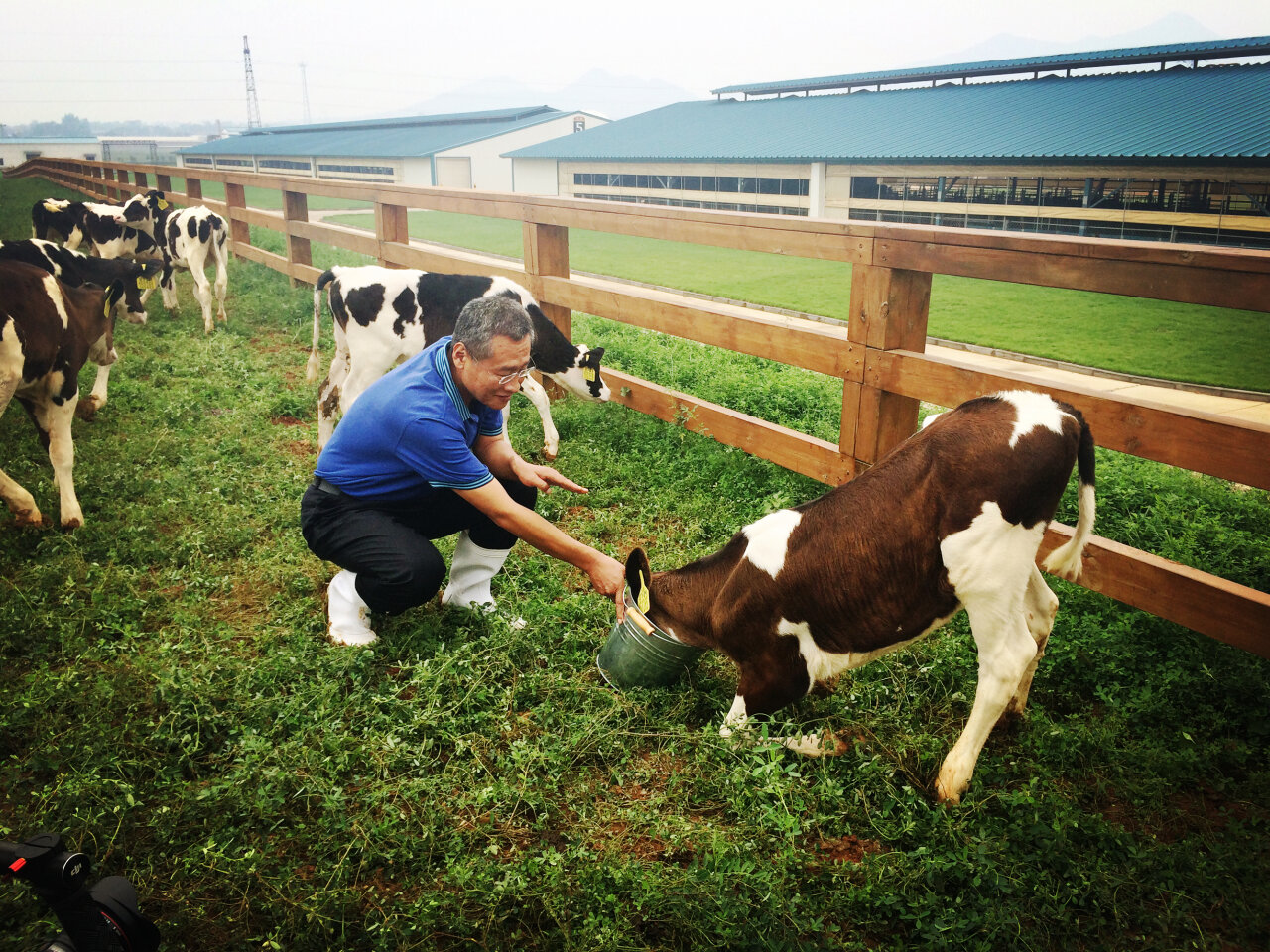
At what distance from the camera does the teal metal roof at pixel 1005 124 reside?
1420 centimetres

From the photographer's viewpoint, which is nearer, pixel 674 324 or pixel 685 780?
pixel 685 780

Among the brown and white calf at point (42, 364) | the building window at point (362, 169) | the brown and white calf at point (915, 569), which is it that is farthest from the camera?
the building window at point (362, 169)

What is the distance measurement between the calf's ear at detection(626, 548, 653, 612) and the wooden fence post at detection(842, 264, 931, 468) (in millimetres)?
1581

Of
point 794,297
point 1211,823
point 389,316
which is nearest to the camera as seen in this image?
point 1211,823

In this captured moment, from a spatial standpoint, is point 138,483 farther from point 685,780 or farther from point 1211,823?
point 1211,823

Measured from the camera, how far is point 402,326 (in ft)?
21.5

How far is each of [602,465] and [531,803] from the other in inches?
126

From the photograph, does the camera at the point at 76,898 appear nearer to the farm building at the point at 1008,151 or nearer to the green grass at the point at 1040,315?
the green grass at the point at 1040,315

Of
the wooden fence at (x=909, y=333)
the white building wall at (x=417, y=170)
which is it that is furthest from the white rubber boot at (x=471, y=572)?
the white building wall at (x=417, y=170)

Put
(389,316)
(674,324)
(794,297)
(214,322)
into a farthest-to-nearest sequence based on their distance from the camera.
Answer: (794,297) < (214,322) < (389,316) < (674,324)

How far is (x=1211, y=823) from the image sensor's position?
277 centimetres

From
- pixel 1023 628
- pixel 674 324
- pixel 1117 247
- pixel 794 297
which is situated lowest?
pixel 794 297

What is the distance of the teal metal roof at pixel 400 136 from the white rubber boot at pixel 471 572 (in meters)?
41.9

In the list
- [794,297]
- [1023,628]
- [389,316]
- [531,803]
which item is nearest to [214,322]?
[389,316]
